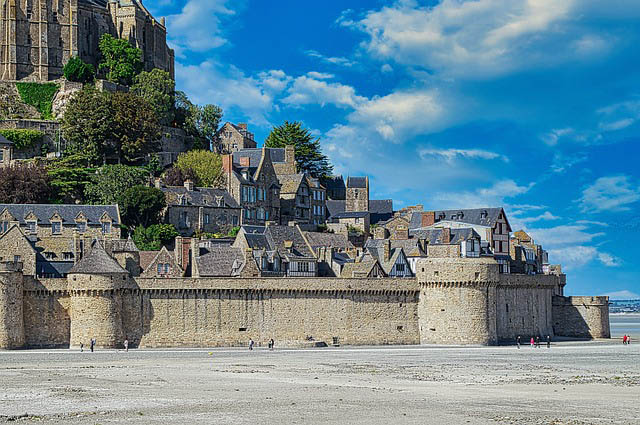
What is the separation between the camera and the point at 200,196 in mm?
74688

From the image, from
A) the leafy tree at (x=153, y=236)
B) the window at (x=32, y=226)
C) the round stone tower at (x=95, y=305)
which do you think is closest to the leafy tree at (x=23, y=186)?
the window at (x=32, y=226)

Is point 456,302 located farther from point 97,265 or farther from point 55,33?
point 55,33

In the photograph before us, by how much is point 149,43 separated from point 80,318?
52.6 metres

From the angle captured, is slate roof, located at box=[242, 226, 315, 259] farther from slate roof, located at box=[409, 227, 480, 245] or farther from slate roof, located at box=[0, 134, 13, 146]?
slate roof, located at box=[0, 134, 13, 146]

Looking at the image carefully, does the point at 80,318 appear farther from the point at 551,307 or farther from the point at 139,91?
the point at 139,91

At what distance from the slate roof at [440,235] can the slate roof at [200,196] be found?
13385mm

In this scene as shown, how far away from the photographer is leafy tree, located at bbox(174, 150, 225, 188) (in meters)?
79.5

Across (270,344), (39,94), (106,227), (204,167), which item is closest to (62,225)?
(106,227)

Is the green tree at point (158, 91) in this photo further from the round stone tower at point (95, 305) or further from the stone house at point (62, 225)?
the round stone tower at point (95, 305)

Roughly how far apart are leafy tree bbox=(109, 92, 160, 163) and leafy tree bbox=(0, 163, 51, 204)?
9274 millimetres

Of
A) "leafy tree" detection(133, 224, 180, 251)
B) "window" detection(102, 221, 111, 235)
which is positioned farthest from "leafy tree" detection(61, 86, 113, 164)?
"window" detection(102, 221, 111, 235)

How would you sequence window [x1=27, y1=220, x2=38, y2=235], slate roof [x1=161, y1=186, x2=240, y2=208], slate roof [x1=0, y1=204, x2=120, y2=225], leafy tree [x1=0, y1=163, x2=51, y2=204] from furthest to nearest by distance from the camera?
slate roof [x1=161, y1=186, x2=240, y2=208]
leafy tree [x1=0, y1=163, x2=51, y2=204]
slate roof [x1=0, y1=204, x2=120, y2=225]
window [x1=27, y1=220, x2=38, y2=235]

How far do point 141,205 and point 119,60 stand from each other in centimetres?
2887

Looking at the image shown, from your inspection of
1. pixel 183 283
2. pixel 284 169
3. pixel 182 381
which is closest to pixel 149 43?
pixel 284 169
